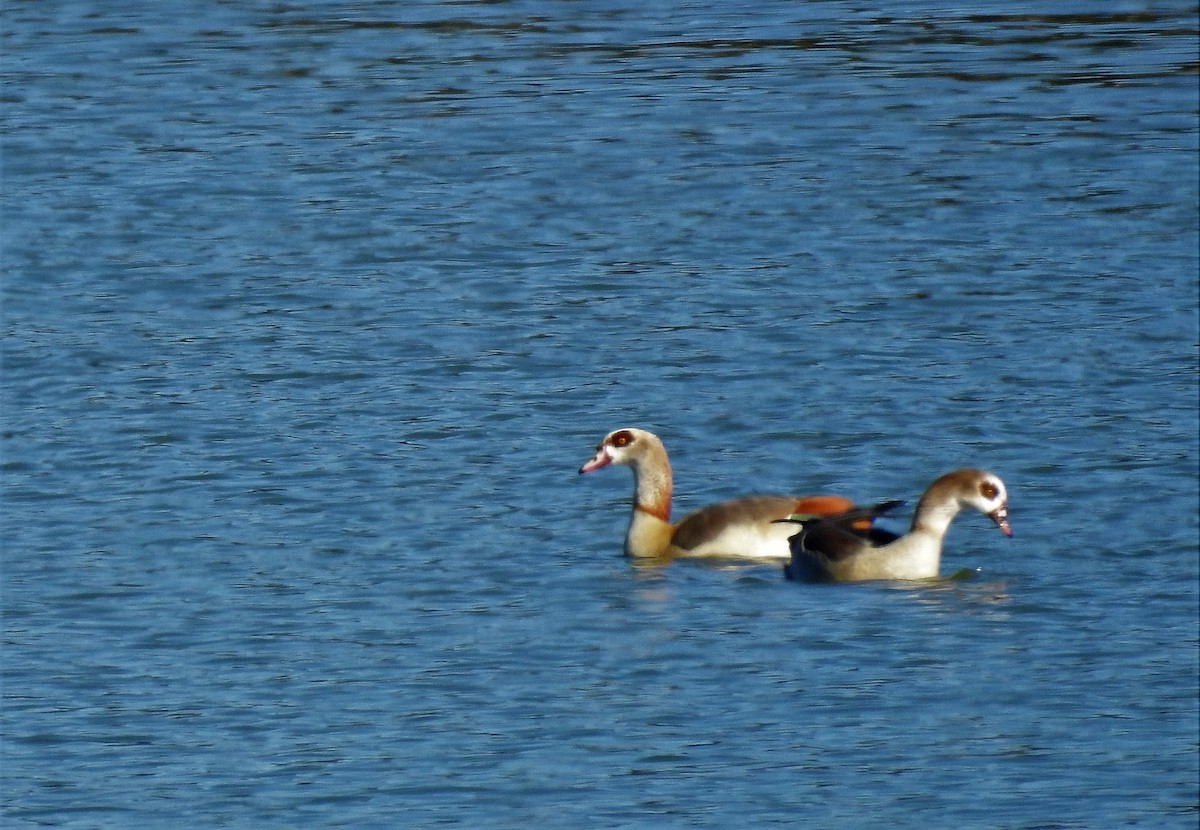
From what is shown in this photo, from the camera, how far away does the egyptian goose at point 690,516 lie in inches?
609

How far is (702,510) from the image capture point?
1596cm

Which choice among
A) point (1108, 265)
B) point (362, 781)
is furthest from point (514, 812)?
point (1108, 265)

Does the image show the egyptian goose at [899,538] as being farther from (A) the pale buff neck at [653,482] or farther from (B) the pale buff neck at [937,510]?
(A) the pale buff neck at [653,482]

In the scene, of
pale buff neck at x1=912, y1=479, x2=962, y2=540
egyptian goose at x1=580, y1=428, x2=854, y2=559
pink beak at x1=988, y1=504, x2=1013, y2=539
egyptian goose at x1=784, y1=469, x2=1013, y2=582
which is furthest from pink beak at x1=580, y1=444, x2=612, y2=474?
pink beak at x1=988, y1=504, x2=1013, y2=539

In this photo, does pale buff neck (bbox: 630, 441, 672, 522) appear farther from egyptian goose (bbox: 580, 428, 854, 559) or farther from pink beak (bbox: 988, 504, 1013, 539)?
pink beak (bbox: 988, 504, 1013, 539)

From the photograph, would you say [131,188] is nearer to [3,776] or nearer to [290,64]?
[290,64]

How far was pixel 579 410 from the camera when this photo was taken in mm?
17859

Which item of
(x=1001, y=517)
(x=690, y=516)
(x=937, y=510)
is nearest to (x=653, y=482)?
(x=690, y=516)

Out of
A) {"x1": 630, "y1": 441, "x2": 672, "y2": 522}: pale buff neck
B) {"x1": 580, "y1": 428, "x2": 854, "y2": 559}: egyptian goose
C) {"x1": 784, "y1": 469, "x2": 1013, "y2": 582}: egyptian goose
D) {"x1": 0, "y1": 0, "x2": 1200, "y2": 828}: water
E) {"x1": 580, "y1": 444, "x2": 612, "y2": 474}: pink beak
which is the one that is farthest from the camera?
{"x1": 580, "y1": 444, "x2": 612, "y2": 474}: pink beak

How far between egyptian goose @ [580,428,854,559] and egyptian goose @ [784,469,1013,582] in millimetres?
349

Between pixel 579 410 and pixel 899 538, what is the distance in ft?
11.8

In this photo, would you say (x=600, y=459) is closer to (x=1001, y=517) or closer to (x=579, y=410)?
(x=579, y=410)

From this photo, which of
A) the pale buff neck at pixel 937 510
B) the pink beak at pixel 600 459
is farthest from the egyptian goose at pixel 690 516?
the pale buff neck at pixel 937 510

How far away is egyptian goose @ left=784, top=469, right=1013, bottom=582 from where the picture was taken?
14711mm
